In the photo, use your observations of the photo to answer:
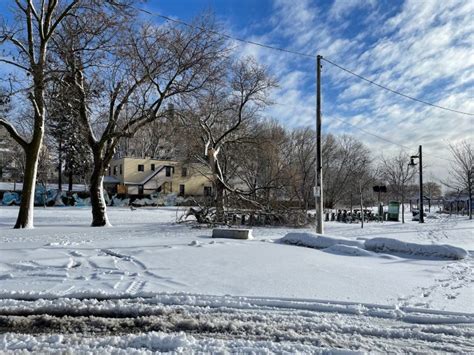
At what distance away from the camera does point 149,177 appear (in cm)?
5625

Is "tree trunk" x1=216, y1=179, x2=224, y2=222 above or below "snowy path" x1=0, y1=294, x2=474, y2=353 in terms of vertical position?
above

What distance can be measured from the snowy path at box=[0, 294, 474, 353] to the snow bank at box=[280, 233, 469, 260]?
5429 millimetres

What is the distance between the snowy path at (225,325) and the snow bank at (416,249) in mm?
5480

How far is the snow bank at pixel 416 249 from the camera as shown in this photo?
10.1 metres

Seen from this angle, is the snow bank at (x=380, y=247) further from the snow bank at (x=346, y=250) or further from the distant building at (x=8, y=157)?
the distant building at (x=8, y=157)

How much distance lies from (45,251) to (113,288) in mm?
4075

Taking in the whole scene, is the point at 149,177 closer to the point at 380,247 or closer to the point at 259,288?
the point at 380,247

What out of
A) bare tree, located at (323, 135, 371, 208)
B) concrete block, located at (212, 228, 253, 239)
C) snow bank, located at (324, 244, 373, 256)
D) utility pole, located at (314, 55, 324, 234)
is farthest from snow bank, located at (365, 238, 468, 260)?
bare tree, located at (323, 135, 371, 208)

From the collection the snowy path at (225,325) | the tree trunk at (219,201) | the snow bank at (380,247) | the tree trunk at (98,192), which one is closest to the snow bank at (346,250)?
the snow bank at (380,247)

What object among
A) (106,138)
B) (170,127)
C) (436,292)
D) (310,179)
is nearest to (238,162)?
(310,179)

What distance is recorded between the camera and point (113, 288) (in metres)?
6.24

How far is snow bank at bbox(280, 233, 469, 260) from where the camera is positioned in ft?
33.3

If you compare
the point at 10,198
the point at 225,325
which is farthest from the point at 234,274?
the point at 10,198

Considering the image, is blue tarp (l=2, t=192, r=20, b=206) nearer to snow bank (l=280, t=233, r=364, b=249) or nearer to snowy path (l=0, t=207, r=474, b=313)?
snowy path (l=0, t=207, r=474, b=313)
